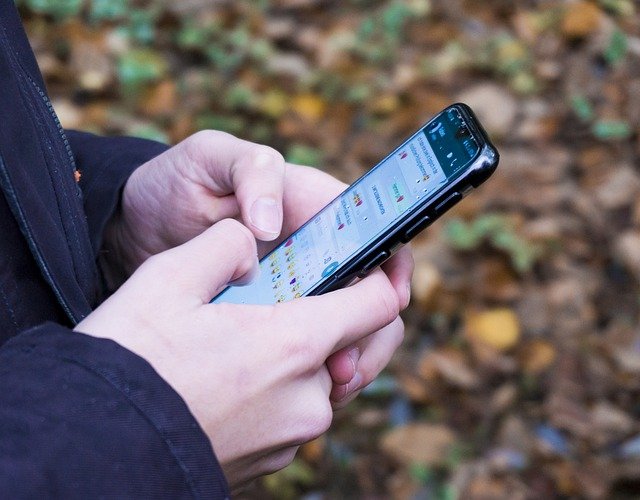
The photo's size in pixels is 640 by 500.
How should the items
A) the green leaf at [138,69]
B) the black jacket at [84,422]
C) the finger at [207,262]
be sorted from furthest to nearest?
the green leaf at [138,69] → the finger at [207,262] → the black jacket at [84,422]

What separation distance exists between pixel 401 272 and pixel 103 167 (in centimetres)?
52

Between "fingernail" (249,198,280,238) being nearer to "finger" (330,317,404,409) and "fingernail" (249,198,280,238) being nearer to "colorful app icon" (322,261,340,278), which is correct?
"colorful app icon" (322,261,340,278)

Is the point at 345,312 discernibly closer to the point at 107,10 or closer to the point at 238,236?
the point at 238,236

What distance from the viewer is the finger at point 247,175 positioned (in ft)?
3.25

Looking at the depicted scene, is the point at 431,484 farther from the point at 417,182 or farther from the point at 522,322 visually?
the point at 417,182

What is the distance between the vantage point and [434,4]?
9.68 ft

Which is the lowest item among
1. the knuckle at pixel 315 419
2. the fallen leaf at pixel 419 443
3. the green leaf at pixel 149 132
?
the fallen leaf at pixel 419 443

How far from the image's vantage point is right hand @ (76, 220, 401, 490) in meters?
0.71

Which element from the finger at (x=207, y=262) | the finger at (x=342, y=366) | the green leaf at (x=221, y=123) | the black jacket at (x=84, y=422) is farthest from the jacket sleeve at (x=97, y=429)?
the green leaf at (x=221, y=123)

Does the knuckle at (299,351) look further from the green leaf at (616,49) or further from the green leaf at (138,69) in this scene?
the green leaf at (616,49)

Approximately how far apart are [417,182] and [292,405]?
0.34m

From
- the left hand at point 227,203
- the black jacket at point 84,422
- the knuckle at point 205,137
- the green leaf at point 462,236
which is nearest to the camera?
the black jacket at point 84,422

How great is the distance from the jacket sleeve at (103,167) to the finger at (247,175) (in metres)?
0.14

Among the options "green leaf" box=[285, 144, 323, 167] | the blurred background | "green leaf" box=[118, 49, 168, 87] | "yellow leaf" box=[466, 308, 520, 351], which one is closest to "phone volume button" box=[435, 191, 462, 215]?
the blurred background
